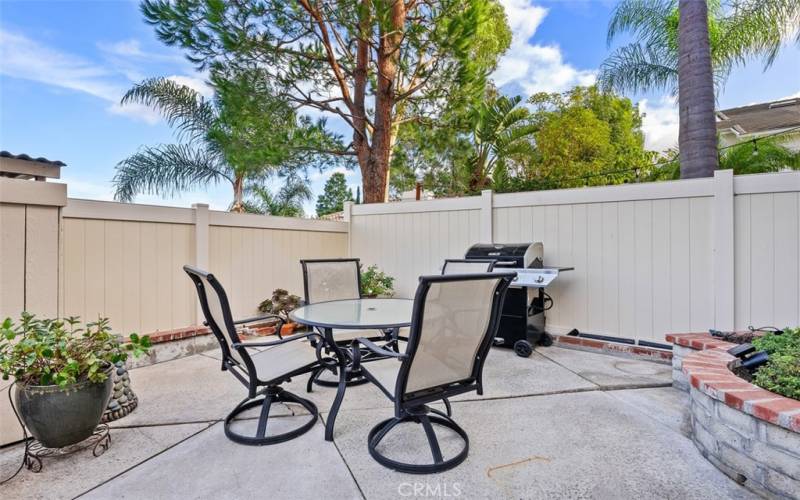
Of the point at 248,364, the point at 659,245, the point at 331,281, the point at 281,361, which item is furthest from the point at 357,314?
the point at 659,245

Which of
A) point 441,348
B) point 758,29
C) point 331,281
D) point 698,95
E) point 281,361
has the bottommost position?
point 281,361

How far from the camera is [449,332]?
2064mm

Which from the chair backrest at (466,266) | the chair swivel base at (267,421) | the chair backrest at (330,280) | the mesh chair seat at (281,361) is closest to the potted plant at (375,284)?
the chair backrest at (330,280)

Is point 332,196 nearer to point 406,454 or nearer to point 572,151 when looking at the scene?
point 572,151

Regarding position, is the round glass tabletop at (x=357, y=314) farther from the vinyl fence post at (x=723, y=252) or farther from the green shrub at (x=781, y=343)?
the vinyl fence post at (x=723, y=252)

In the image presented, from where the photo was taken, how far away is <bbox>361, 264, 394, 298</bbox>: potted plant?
5.56 metres

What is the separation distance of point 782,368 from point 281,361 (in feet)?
9.99

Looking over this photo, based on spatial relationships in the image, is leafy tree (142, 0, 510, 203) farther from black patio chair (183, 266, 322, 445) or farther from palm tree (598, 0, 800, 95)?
black patio chair (183, 266, 322, 445)

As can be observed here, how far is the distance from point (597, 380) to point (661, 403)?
0.57m

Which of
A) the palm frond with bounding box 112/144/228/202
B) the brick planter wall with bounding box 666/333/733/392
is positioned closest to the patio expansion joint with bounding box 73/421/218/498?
the brick planter wall with bounding box 666/333/733/392

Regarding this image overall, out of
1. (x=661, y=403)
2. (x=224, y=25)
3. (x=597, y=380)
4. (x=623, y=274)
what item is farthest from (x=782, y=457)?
(x=224, y=25)

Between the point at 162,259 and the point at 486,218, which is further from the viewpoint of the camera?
the point at 486,218

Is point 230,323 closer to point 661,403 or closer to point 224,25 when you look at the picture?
point 661,403

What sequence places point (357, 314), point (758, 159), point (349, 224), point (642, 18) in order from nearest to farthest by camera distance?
1. point (357, 314)
2. point (349, 224)
3. point (758, 159)
4. point (642, 18)
